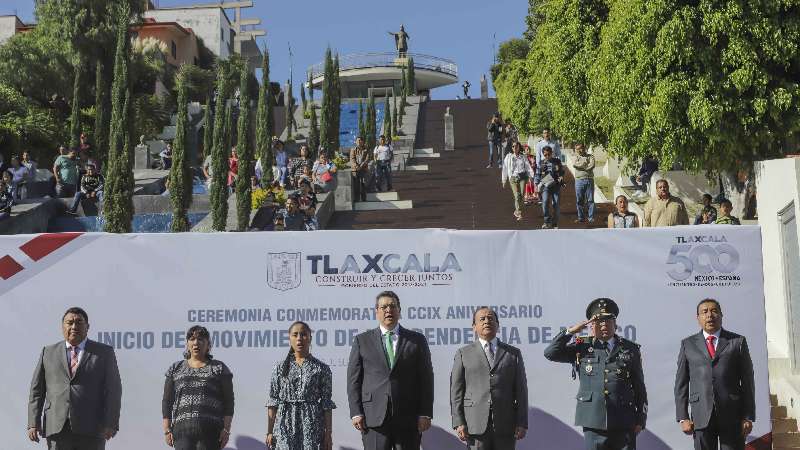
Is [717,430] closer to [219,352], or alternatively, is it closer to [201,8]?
[219,352]

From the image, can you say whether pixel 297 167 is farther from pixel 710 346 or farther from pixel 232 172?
pixel 710 346

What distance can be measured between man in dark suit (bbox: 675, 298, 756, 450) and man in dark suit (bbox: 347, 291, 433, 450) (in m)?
2.09

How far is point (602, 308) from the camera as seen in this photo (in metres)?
7.62

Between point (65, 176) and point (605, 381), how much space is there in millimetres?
18280

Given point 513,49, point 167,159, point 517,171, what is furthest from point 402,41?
point 517,171

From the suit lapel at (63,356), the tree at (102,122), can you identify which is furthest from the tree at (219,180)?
the suit lapel at (63,356)

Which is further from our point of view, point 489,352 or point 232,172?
point 232,172

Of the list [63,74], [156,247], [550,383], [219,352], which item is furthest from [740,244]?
[63,74]

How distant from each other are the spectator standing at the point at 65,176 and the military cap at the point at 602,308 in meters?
17.8

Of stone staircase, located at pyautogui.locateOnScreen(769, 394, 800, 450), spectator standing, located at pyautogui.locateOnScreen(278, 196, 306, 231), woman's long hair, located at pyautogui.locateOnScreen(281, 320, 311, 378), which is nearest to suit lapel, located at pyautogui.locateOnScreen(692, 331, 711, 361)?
stone staircase, located at pyautogui.locateOnScreen(769, 394, 800, 450)

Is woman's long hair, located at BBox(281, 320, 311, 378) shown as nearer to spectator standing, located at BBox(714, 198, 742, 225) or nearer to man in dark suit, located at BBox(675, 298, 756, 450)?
man in dark suit, located at BBox(675, 298, 756, 450)

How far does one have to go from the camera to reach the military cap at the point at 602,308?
24.8 feet

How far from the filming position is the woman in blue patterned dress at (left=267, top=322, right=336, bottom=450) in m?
7.27

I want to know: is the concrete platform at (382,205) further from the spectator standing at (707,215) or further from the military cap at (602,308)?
the military cap at (602,308)
